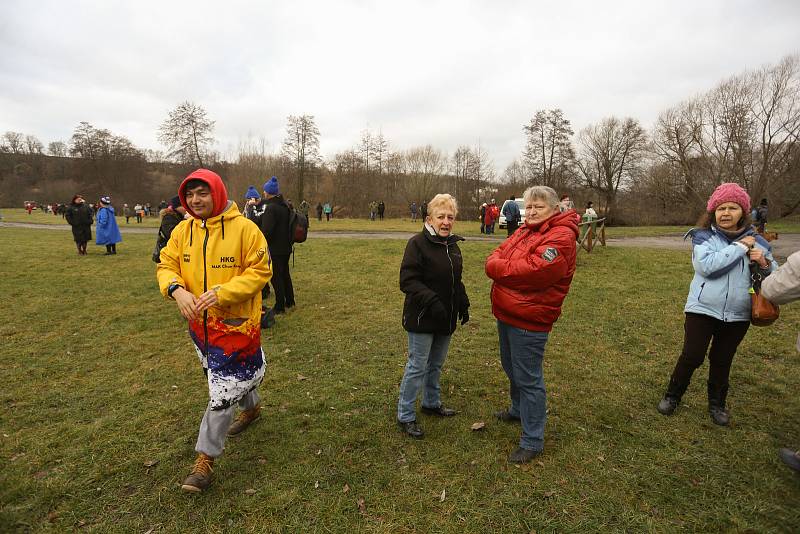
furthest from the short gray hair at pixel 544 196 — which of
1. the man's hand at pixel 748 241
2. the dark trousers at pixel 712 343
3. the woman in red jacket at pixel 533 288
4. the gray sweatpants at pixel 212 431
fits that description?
the gray sweatpants at pixel 212 431

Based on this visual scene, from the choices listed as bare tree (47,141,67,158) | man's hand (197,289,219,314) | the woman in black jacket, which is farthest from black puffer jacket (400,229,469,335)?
bare tree (47,141,67,158)

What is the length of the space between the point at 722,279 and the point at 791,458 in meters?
1.44

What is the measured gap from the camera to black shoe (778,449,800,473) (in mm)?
3114

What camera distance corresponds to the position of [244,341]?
9.43 ft

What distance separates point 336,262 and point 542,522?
1004 centimetres

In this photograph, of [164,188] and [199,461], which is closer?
[199,461]

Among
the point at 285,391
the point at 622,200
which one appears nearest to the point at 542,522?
the point at 285,391

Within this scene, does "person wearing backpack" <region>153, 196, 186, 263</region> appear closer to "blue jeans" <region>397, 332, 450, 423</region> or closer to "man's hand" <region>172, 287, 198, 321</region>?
"man's hand" <region>172, 287, 198, 321</region>

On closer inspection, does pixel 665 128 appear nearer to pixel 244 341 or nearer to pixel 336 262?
pixel 336 262

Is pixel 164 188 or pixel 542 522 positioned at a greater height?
pixel 164 188

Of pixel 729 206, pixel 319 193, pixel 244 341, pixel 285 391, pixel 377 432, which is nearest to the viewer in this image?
pixel 244 341

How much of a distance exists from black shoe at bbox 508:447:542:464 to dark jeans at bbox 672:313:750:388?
1.74 meters

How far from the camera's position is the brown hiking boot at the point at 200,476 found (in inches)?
110

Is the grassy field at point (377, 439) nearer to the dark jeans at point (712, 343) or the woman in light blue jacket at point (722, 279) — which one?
the dark jeans at point (712, 343)
